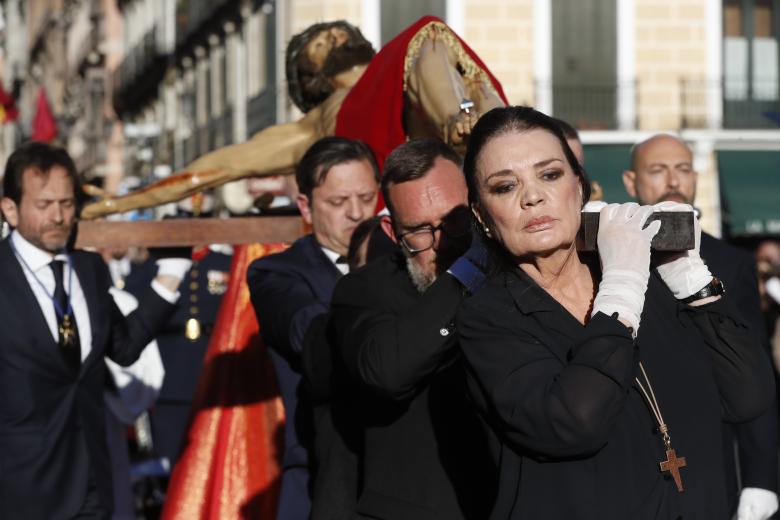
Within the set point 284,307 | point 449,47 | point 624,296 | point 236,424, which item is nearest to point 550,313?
point 624,296

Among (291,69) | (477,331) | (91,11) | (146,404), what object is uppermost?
(91,11)

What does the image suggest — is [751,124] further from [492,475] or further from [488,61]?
[492,475]

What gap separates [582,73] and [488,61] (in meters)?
1.50

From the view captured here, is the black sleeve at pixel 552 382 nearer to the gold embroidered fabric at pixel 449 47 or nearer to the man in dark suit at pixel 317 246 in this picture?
the man in dark suit at pixel 317 246

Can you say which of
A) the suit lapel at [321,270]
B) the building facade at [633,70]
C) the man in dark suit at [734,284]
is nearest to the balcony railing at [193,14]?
the building facade at [633,70]

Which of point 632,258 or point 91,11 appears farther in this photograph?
point 91,11

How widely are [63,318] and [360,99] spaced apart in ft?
4.68

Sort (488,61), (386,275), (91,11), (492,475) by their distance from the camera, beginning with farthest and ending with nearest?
1. (91,11)
2. (488,61)
3. (386,275)
4. (492,475)

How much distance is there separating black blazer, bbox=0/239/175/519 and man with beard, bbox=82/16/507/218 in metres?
0.73

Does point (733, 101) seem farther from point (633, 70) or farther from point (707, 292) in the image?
point (707, 292)

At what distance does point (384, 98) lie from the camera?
6.19 meters

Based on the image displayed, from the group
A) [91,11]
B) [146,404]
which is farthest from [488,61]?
[91,11]

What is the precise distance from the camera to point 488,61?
27438 millimetres

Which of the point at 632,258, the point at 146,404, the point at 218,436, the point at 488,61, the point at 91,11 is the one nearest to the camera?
the point at 632,258
